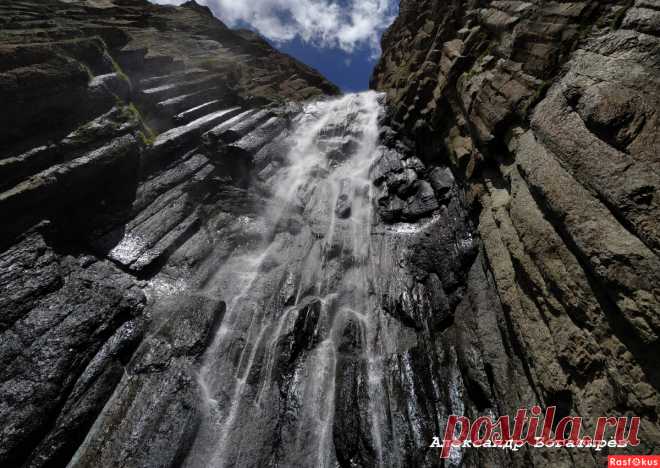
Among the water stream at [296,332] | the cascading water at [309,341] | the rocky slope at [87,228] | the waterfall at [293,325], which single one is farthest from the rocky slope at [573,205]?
the rocky slope at [87,228]

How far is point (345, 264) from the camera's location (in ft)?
48.1

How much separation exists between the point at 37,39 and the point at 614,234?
27611mm

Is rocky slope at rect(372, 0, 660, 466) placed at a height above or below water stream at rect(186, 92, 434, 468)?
above

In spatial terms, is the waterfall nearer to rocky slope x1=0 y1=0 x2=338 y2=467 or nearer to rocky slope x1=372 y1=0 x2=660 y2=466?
rocky slope x1=0 y1=0 x2=338 y2=467

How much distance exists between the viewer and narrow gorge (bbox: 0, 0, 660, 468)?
6.38m

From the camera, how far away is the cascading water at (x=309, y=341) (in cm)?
902

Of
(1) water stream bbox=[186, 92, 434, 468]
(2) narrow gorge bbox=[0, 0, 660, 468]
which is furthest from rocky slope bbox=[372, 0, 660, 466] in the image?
(1) water stream bbox=[186, 92, 434, 468]

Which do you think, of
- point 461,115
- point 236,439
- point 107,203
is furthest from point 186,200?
point 461,115

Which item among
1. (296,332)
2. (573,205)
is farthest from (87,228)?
(573,205)

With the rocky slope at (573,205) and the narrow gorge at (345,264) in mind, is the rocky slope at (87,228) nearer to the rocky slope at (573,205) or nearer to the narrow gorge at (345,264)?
the narrow gorge at (345,264)

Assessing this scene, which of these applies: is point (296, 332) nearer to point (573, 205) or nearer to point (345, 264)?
point (345, 264)

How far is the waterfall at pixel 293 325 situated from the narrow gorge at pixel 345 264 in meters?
0.09

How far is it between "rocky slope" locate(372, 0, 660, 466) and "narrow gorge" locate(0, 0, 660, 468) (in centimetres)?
5

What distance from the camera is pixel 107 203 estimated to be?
15.0 metres
